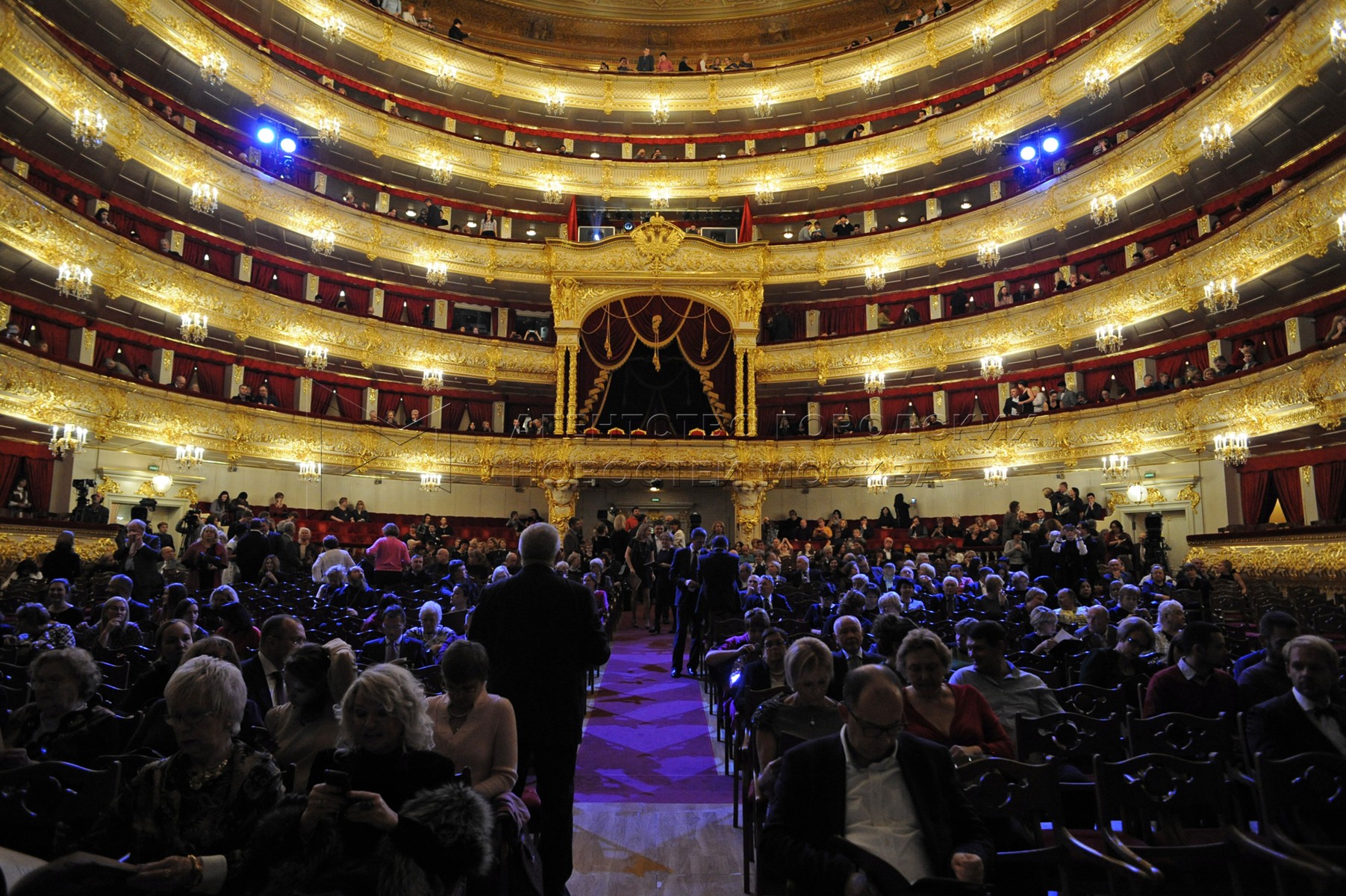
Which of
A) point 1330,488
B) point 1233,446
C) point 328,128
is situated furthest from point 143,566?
point 1330,488

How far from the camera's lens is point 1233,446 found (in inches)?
628

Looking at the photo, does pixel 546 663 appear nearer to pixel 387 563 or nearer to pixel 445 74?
pixel 387 563

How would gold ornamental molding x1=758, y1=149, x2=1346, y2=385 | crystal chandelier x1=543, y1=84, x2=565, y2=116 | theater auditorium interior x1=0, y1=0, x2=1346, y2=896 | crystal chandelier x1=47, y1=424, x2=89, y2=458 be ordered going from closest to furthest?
1. theater auditorium interior x1=0, y1=0, x2=1346, y2=896
2. crystal chandelier x1=47, y1=424, x2=89, y2=458
3. gold ornamental molding x1=758, y1=149, x2=1346, y2=385
4. crystal chandelier x1=543, y1=84, x2=565, y2=116

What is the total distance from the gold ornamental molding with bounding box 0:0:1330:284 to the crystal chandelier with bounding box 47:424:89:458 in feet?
20.1

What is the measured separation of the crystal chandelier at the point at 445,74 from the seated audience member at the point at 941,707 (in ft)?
90.8

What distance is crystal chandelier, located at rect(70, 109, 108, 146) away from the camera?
15.3 metres

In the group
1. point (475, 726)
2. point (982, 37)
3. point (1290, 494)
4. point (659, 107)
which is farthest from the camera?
point (659, 107)

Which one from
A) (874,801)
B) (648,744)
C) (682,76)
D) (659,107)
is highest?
(682,76)

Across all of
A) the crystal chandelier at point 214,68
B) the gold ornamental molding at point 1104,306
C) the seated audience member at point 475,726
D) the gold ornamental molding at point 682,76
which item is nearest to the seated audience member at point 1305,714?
the seated audience member at point 475,726

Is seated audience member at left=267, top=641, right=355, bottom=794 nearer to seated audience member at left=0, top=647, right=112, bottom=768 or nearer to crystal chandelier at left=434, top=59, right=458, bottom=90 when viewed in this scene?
seated audience member at left=0, top=647, right=112, bottom=768

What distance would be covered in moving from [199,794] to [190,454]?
715 inches

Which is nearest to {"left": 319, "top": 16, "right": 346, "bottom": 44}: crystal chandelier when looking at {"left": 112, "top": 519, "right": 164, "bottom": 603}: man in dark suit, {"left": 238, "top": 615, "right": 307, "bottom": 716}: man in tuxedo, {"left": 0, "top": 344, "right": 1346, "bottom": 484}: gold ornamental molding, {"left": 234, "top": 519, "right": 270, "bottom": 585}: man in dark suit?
{"left": 0, "top": 344, "right": 1346, "bottom": 484}: gold ornamental molding

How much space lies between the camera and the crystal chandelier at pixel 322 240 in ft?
73.9

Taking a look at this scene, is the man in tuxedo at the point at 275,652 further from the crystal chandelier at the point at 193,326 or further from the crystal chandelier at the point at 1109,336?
the crystal chandelier at the point at 1109,336
